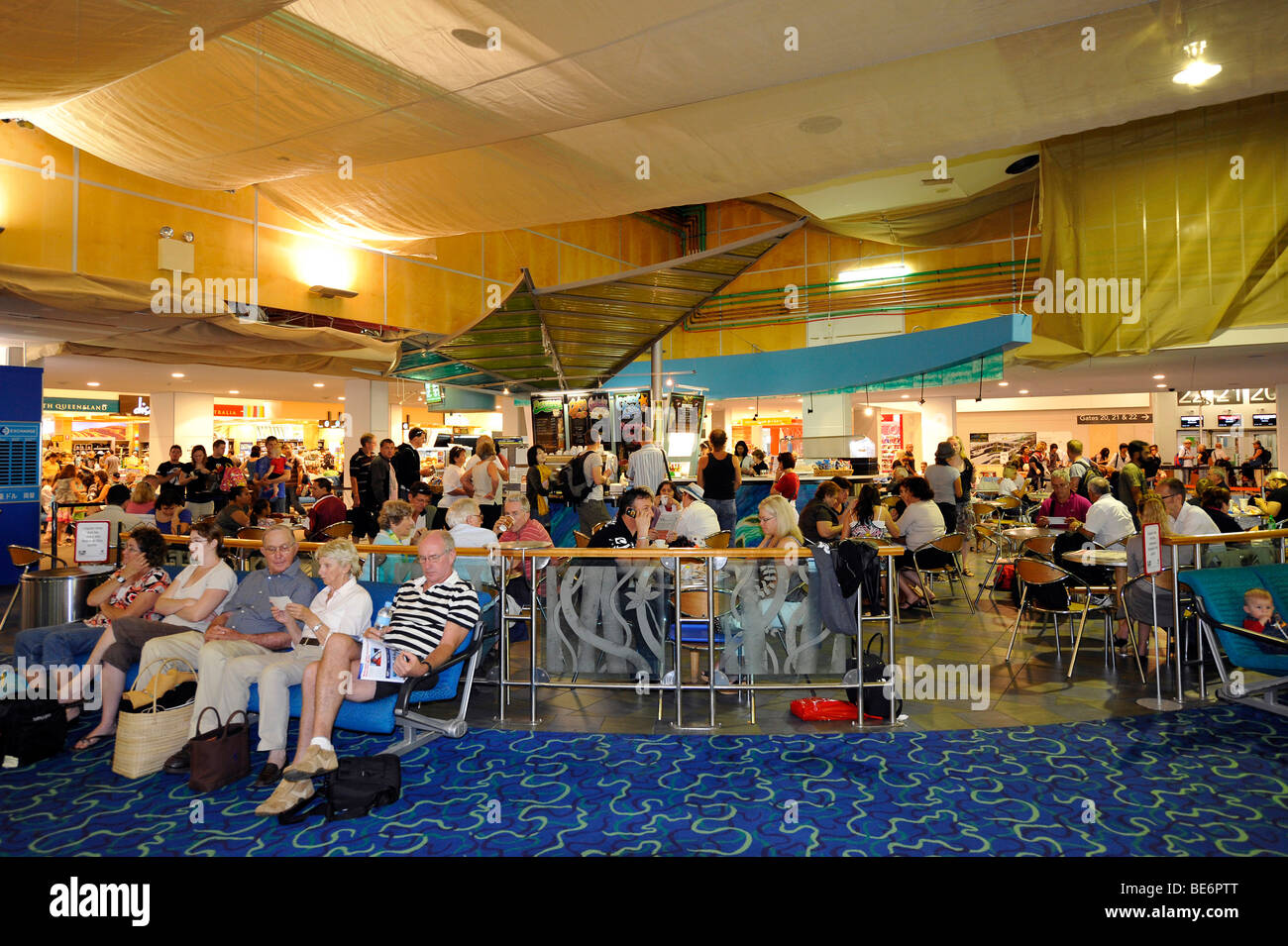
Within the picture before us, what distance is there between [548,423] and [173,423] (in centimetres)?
898

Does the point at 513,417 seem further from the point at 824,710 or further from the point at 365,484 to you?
the point at 824,710

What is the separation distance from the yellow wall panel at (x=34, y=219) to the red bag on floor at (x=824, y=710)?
1020 cm

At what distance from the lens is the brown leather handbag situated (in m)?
3.49

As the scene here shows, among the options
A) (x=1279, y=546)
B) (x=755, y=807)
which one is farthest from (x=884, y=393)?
(x=755, y=807)

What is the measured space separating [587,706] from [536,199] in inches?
280

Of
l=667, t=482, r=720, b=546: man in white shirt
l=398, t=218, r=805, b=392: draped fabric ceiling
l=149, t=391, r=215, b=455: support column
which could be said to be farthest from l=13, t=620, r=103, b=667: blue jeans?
l=149, t=391, r=215, b=455: support column

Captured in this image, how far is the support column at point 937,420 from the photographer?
20719mm

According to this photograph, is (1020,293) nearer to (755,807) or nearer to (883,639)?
(883,639)

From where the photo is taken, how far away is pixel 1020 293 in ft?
55.5

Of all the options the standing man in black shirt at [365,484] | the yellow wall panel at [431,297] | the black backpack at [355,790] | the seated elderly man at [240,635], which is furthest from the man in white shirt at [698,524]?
the yellow wall panel at [431,297]

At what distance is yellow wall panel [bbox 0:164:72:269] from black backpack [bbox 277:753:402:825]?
9.23 meters

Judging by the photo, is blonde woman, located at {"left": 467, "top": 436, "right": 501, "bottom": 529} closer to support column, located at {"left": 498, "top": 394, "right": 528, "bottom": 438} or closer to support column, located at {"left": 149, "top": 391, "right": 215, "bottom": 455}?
support column, located at {"left": 498, "top": 394, "right": 528, "bottom": 438}

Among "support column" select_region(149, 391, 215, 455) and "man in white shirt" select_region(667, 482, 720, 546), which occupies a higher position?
"support column" select_region(149, 391, 215, 455)

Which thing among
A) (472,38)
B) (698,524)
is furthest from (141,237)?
(698,524)
